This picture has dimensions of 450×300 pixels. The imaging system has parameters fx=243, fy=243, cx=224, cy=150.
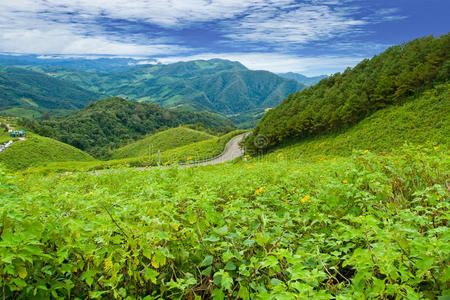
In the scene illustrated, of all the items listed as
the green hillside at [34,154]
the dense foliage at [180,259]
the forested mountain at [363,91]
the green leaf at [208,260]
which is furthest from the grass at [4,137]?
the green leaf at [208,260]

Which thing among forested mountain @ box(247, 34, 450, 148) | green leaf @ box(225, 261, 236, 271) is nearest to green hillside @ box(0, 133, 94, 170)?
forested mountain @ box(247, 34, 450, 148)

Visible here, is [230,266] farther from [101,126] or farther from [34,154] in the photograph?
[101,126]

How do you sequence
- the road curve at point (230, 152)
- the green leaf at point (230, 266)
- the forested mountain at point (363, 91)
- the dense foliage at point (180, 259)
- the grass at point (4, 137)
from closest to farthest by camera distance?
the dense foliage at point (180, 259) < the green leaf at point (230, 266) < the forested mountain at point (363, 91) < the road curve at point (230, 152) < the grass at point (4, 137)

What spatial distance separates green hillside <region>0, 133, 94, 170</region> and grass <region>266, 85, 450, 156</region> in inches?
2942

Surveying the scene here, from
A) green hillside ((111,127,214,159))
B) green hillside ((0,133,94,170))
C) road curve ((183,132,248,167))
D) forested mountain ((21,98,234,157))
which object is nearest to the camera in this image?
road curve ((183,132,248,167))

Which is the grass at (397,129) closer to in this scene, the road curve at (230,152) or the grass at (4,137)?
the road curve at (230,152)

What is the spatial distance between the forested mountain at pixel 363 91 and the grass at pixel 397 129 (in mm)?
2793

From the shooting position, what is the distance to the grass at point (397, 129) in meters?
29.4

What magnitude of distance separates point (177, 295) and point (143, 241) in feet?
2.20

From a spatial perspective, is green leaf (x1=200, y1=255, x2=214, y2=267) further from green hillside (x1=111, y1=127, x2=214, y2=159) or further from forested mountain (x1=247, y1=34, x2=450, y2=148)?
green hillside (x1=111, y1=127, x2=214, y2=159)

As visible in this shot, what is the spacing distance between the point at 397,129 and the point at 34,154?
9151cm

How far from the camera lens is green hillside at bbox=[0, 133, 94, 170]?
221 feet

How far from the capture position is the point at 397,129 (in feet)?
109

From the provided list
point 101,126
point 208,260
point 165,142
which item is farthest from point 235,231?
point 101,126
